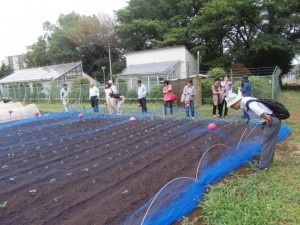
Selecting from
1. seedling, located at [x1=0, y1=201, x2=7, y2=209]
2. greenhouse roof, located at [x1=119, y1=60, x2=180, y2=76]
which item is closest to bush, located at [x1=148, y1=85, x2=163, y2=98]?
greenhouse roof, located at [x1=119, y1=60, x2=180, y2=76]

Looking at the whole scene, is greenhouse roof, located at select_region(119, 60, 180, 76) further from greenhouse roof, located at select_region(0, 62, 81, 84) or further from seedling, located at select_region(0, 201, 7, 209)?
seedling, located at select_region(0, 201, 7, 209)

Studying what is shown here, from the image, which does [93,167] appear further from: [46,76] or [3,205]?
[46,76]

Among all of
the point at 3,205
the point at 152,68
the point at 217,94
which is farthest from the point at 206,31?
the point at 3,205

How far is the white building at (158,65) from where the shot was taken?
1923 centimetres

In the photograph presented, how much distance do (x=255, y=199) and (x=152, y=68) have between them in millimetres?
17634

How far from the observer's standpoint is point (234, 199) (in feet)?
10.5

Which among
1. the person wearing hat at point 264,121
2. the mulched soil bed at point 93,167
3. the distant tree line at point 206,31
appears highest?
the distant tree line at point 206,31

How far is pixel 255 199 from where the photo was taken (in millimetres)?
3189

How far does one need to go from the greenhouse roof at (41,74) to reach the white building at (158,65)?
7141 millimetres

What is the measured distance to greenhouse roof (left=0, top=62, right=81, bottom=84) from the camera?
84.1 ft

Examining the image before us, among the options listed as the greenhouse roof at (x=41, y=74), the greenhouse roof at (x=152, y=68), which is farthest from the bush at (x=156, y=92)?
the greenhouse roof at (x=41, y=74)

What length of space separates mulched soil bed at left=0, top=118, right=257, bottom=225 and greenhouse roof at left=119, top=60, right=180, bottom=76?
38.6 feet

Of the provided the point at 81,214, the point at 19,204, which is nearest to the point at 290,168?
the point at 81,214

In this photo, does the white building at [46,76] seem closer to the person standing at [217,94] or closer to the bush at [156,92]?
the bush at [156,92]
